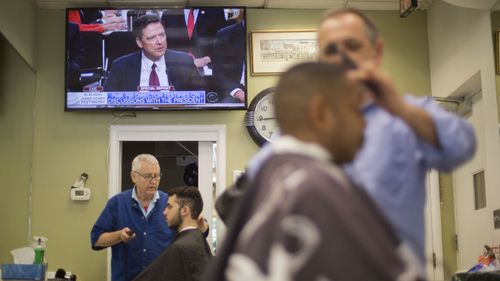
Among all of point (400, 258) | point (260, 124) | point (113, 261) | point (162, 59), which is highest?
point (162, 59)

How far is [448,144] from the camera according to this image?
1317mm

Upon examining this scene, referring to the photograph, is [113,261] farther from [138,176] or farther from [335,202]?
[335,202]

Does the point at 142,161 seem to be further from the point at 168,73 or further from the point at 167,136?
the point at 168,73

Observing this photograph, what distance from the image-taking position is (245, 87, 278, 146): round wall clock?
520cm

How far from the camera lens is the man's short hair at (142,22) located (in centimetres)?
532

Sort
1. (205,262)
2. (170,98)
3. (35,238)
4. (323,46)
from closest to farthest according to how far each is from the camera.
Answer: (323,46) → (205,262) → (35,238) → (170,98)

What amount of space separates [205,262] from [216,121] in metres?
1.90

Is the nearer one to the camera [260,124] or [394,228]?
[394,228]

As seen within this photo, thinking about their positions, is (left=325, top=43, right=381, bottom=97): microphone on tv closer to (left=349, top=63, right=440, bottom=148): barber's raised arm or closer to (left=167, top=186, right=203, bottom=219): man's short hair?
(left=349, top=63, right=440, bottom=148): barber's raised arm

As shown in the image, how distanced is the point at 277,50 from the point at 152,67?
38.2 inches

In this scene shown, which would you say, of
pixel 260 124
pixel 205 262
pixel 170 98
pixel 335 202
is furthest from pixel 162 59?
pixel 335 202

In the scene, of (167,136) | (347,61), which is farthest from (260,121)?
(347,61)

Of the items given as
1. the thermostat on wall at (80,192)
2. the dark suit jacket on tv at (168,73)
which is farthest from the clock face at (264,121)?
the thermostat on wall at (80,192)

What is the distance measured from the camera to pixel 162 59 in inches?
208
